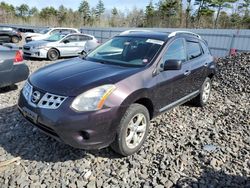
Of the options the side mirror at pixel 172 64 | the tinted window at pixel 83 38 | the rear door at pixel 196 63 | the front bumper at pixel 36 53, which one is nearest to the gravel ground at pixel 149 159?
the rear door at pixel 196 63

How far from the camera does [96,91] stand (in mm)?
2869

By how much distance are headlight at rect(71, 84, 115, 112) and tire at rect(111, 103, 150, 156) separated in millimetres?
391

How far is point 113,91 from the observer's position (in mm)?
2924

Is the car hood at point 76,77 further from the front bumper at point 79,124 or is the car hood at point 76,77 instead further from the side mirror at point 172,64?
the side mirror at point 172,64

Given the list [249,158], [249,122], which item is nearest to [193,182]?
[249,158]

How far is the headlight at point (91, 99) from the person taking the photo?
277 cm

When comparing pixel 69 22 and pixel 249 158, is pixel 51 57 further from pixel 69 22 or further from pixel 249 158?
pixel 69 22

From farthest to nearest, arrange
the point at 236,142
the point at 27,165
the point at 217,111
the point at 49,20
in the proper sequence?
the point at 49,20
the point at 217,111
the point at 236,142
the point at 27,165

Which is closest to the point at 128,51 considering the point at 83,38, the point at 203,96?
Answer: the point at 203,96

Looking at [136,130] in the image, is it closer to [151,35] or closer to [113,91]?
[113,91]

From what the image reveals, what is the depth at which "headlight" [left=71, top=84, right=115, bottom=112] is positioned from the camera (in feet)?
9.09

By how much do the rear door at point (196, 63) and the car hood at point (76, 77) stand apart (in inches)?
62.5

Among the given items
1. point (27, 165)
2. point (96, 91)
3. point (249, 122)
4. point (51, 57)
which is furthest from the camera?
point (51, 57)

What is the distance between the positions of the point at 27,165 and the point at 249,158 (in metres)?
3.10
